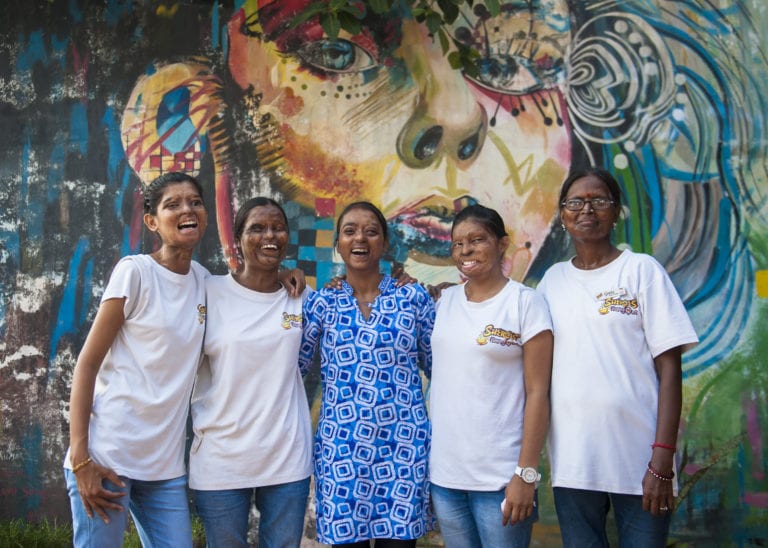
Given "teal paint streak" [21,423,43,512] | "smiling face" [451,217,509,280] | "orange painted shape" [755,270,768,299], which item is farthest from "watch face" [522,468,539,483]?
"teal paint streak" [21,423,43,512]

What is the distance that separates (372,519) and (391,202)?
2182 mm

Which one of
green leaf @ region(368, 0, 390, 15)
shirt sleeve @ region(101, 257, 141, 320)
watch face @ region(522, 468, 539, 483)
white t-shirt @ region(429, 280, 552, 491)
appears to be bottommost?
watch face @ region(522, 468, 539, 483)

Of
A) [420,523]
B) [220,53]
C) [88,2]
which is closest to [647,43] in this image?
[220,53]

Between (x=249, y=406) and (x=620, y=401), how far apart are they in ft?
4.64

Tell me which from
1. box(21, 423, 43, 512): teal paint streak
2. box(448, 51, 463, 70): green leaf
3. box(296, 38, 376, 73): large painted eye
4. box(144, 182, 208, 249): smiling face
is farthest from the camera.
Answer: box(21, 423, 43, 512): teal paint streak

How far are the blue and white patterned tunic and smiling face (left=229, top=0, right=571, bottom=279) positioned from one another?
1.61 meters

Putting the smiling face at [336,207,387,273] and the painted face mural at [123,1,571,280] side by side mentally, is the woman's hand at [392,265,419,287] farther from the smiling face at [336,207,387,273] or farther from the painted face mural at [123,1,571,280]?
the painted face mural at [123,1,571,280]

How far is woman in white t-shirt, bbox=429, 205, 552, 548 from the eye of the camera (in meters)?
2.91

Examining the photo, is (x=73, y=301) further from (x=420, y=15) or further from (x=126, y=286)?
(x=420, y=15)

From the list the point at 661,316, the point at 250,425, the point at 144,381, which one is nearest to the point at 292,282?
the point at 250,425

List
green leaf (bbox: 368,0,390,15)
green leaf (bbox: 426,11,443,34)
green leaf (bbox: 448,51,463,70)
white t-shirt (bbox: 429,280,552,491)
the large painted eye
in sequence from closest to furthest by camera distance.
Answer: white t-shirt (bbox: 429,280,552,491) → green leaf (bbox: 368,0,390,15) → green leaf (bbox: 426,11,443,34) → green leaf (bbox: 448,51,463,70) → the large painted eye

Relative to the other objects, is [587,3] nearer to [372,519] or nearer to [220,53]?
[220,53]

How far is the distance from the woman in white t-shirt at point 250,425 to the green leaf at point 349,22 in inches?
64.8

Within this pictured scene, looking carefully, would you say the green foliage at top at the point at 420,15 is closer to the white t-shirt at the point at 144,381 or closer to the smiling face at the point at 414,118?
the smiling face at the point at 414,118
